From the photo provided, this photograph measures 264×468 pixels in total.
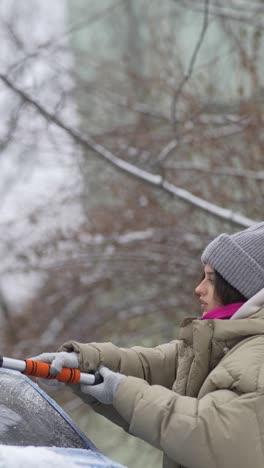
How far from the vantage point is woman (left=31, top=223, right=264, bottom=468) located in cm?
219

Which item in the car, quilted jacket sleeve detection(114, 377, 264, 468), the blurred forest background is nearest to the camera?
the car

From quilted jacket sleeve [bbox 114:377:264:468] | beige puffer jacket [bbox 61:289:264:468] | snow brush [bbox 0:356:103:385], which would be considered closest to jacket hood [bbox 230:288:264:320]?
beige puffer jacket [bbox 61:289:264:468]

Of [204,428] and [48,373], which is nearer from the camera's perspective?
[204,428]

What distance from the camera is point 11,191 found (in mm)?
11438

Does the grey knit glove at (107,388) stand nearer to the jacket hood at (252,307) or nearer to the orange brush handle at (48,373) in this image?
the orange brush handle at (48,373)

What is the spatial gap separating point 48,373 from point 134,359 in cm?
43

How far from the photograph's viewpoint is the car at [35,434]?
2004mm

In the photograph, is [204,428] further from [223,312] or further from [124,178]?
[124,178]

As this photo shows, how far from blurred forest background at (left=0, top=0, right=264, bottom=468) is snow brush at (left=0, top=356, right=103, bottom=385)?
10.5 feet

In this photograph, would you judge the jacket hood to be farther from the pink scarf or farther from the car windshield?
the car windshield

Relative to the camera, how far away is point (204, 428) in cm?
220

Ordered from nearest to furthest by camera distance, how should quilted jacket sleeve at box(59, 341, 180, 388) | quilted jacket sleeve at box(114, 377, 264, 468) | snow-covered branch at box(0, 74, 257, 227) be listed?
1. quilted jacket sleeve at box(114, 377, 264, 468)
2. quilted jacket sleeve at box(59, 341, 180, 388)
3. snow-covered branch at box(0, 74, 257, 227)

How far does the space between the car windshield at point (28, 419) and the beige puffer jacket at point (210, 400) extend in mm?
172

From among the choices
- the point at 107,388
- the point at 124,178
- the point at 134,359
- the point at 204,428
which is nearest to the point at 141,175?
the point at 124,178
